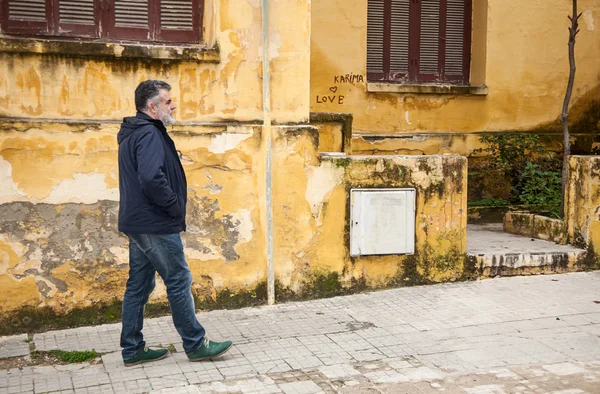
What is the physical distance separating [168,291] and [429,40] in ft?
23.9

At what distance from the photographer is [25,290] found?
229 inches

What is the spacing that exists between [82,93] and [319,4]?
189 inches

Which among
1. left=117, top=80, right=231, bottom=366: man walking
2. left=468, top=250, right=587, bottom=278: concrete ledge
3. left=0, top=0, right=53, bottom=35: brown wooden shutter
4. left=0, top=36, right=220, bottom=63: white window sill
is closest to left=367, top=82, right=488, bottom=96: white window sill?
left=468, top=250, right=587, bottom=278: concrete ledge

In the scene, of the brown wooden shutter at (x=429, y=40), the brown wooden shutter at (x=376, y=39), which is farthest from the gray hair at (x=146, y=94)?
the brown wooden shutter at (x=429, y=40)

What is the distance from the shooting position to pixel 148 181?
185 inches

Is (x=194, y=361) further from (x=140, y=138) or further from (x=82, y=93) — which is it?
(x=82, y=93)

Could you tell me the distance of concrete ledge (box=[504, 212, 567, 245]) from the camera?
26.7 feet

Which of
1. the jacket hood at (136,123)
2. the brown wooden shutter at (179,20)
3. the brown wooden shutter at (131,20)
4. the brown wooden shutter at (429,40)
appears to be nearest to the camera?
the jacket hood at (136,123)

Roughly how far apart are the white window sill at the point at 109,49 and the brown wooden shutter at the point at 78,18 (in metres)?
0.10

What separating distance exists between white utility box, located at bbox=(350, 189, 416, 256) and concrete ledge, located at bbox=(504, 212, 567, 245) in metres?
2.18

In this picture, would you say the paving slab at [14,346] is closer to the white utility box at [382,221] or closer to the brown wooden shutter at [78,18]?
the brown wooden shutter at [78,18]

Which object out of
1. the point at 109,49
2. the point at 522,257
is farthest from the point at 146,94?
the point at 522,257

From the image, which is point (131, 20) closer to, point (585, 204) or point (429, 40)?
point (585, 204)

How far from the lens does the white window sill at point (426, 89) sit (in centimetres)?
1036
